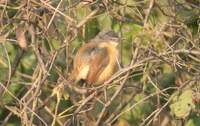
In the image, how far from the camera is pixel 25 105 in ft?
15.5

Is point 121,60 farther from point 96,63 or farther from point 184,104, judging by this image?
point 184,104

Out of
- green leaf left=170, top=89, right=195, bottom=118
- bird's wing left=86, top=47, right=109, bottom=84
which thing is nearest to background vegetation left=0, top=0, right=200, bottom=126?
green leaf left=170, top=89, right=195, bottom=118

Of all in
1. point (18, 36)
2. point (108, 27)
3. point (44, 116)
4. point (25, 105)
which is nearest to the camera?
point (25, 105)

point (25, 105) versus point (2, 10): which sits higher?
point (2, 10)

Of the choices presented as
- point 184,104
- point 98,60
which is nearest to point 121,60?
point 98,60

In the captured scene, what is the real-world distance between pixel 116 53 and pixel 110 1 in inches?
41.1

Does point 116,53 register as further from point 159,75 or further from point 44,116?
point 44,116

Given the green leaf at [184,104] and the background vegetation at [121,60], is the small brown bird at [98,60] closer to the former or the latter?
the background vegetation at [121,60]

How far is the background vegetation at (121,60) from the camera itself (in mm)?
4742

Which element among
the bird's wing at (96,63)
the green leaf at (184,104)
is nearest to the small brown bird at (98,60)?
the bird's wing at (96,63)

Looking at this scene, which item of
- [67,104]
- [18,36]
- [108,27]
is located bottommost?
[67,104]

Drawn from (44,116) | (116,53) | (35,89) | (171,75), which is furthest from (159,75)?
(35,89)

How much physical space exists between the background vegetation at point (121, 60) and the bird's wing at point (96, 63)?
0.18 metres

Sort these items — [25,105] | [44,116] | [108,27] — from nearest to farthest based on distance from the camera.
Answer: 1. [25,105]
2. [44,116]
3. [108,27]
